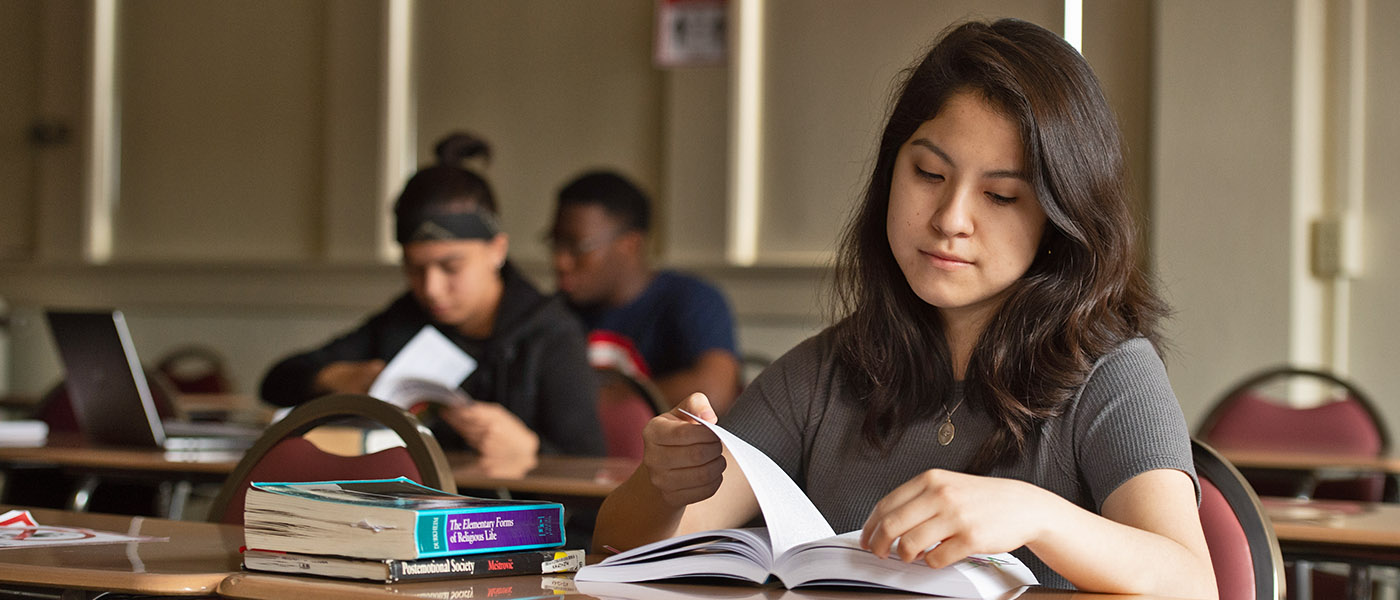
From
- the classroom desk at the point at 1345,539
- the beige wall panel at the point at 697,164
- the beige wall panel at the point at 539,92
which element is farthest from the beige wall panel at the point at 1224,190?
the classroom desk at the point at 1345,539

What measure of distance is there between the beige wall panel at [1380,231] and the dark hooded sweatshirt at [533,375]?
2164mm

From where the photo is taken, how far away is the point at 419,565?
103 cm

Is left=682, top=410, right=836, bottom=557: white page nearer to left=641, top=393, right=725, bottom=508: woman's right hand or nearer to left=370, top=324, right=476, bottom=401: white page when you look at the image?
left=641, top=393, right=725, bottom=508: woman's right hand

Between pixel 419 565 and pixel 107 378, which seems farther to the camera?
pixel 107 378

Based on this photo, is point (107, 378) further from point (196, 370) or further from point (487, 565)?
point (196, 370)

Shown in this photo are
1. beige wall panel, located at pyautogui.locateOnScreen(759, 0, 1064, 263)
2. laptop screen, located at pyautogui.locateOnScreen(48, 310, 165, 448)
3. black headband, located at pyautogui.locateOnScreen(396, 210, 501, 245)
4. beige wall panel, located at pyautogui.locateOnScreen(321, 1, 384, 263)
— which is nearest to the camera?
laptop screen, located at pyautogui.locateOnScreen(48, 310, 165, 448)

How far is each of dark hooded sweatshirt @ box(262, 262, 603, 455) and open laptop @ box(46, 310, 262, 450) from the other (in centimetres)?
32

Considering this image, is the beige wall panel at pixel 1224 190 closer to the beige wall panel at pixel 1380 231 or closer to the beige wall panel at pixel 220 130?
the beige wall panel at pixel 1380 231

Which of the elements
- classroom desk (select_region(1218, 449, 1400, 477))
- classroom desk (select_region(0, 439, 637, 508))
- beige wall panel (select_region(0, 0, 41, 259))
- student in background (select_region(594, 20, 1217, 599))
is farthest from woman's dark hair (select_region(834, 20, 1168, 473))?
beige wall panel (select_region(0, 0, 41, 259))

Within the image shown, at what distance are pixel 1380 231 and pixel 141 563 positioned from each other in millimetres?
3365

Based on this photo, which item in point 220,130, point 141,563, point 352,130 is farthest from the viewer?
point 220,130

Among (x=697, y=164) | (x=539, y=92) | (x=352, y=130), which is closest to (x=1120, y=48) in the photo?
(x=697, y=164)

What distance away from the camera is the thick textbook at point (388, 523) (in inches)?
40.0

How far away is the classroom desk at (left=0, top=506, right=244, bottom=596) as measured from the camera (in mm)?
1067
